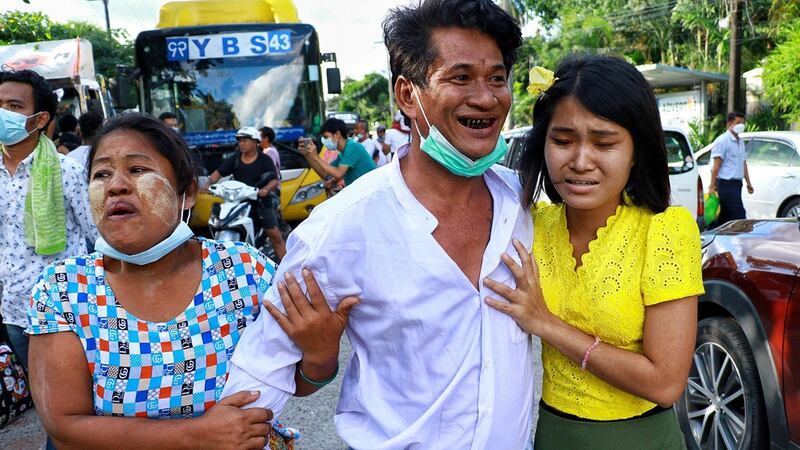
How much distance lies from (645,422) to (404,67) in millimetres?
1245

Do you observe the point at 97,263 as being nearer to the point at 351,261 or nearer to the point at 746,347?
the point at 351,261

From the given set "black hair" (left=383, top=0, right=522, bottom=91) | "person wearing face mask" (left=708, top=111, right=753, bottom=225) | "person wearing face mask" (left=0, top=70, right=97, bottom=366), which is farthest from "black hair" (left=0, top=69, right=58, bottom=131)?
"person wearing face mask" (left=708, top=111, right=753, bottom=225)

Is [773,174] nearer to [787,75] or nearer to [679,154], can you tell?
[679,154]

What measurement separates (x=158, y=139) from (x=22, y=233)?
168cm

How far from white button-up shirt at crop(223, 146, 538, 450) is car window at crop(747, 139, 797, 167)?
10205mm

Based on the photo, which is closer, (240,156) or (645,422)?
(645,422)

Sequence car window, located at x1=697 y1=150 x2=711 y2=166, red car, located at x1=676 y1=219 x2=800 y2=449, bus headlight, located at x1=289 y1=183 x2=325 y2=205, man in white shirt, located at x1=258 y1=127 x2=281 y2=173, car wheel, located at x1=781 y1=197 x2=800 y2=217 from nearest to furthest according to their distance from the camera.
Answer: red car, located at x1=676 y1=219 x2=800 y2=449, man in white shirt, located at x1=258 y1=127 x2=281 y2=173, bus headlight, located at x1=289 y1=183 x2=325 y2=205, car wheel, located at x1=781 y1=197 x2=800 y2=217, car window, located at x1=697 y1=150 x2=711 y2=166

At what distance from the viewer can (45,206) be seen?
3.28m

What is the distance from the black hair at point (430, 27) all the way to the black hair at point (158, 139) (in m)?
0.71

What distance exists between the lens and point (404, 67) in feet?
6.75

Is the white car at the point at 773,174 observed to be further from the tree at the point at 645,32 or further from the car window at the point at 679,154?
the tree at the point at 645,32

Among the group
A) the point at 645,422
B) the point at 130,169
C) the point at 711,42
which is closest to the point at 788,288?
the point at 645,422

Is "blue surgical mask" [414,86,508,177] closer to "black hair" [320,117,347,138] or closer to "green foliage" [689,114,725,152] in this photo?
"black hair" [320,117,347,138]

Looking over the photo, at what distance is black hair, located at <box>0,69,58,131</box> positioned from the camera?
11.5 feet
